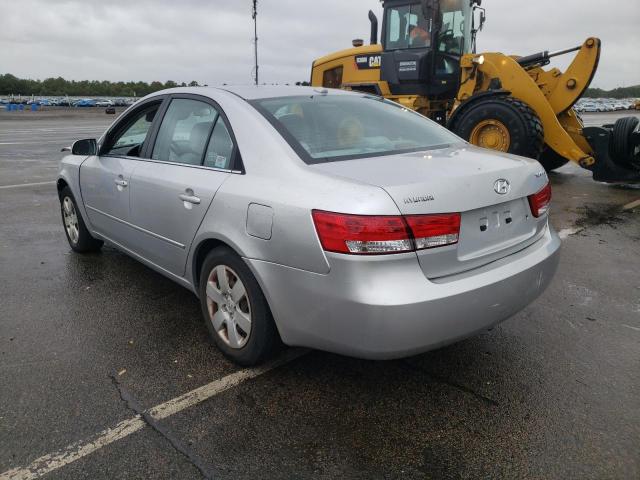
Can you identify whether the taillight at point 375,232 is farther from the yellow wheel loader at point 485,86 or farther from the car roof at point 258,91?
the yellow wheel loader at point 485,86

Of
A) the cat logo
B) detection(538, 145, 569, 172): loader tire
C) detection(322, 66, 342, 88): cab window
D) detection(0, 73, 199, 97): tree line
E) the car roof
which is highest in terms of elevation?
detection(0, 73, 199, 97): tree line

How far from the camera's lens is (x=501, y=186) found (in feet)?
8.93

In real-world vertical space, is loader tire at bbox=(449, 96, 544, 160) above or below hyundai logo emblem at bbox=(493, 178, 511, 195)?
above

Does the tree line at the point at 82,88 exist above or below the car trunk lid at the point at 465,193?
above

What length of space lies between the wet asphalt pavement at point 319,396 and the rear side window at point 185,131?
3.69ft

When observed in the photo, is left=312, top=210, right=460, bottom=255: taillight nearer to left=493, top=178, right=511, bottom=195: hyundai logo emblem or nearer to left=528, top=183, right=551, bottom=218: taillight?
left=493, top=178, right=511, bottom=195: hyundai logo emblem

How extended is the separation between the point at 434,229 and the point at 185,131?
1.98 metres

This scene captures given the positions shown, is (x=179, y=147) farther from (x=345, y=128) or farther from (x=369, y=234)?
(x=369, y=234)

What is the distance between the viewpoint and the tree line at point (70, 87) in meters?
93.8

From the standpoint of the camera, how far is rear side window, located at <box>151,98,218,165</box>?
3.39 meters

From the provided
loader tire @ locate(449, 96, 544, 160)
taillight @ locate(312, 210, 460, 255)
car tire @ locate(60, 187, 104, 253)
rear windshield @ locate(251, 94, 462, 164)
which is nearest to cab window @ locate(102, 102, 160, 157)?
car tire @ locate(60, 187, 104, 253)

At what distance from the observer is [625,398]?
108 inches

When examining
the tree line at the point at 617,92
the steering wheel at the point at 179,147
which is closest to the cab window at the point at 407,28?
the steering wheel at the point at 179,147

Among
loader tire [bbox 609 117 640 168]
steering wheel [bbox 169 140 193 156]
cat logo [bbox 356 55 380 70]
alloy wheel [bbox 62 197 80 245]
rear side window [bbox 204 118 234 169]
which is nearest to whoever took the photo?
rear side window [bbox 204 118 234 169]
